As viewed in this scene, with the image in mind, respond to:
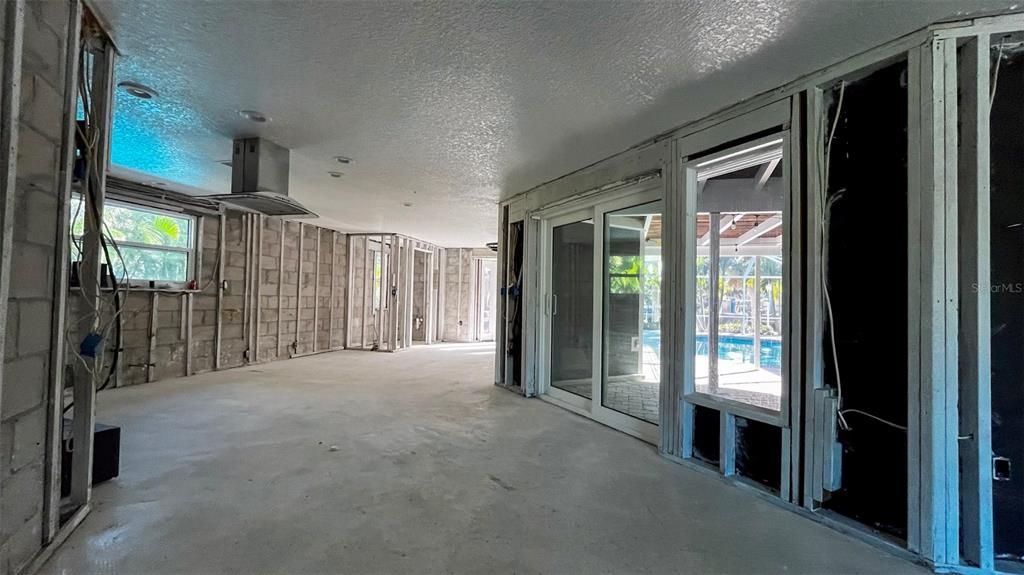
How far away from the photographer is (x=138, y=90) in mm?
2568

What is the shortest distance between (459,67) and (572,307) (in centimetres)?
293

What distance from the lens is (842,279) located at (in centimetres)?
220

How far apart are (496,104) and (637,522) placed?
2.41 metres

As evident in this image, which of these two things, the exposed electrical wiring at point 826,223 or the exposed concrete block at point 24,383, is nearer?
the exposed concrete block at point 24,383

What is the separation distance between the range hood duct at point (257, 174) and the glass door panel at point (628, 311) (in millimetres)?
2742

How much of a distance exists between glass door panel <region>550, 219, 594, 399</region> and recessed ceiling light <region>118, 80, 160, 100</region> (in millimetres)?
3387

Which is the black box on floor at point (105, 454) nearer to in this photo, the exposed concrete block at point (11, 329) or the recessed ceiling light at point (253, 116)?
the exposed concrete block at point (11, 329)

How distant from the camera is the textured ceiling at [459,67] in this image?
1810 mm

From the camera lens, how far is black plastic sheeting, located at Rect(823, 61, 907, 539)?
6.56 feet

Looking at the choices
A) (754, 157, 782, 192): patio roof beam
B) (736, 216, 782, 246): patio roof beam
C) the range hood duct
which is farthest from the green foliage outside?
(736, 216, 782, 246): patio roof beam

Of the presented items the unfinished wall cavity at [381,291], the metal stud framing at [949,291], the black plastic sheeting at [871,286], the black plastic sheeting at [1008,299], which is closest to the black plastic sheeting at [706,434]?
the black plastic sheeting at [871,286]

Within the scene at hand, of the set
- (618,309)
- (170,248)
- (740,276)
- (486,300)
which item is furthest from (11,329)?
(486,300)

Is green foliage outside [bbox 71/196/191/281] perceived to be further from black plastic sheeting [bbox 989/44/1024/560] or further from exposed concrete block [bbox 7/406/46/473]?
black plastic sheeting [bbox 989/44/1024/560]

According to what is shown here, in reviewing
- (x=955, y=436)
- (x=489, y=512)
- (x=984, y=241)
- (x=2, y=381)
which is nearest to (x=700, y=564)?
(x=489, y=512)
